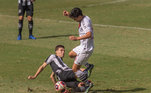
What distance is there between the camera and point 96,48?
17516 mm

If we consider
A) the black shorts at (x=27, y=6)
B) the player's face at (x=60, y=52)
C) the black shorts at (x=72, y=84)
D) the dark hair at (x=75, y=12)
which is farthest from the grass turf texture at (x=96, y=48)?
the dark hair at (x=75, y=12)

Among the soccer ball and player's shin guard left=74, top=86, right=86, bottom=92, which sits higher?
the soccer ball

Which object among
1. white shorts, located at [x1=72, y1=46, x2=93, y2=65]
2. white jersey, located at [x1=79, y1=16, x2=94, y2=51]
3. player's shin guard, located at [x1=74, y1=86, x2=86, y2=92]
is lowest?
player's shin guard, located at [x1=74, y1=86, x2=86, y2=92]

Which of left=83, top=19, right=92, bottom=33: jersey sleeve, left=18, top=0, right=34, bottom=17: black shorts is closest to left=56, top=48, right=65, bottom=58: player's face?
left=83, top=19, right=92, bottom=33: jersey sleeve

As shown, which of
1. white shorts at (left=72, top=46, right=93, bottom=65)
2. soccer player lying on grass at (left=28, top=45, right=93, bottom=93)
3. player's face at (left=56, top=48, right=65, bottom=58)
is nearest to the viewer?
soccer player lying on grass at (left=28, top=45, right=93, bottom=93)

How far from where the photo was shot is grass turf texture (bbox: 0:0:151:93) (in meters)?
11.7

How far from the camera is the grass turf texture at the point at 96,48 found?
11.7m

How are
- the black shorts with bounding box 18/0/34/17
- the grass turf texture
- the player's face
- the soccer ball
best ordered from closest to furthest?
the soccer ball < the player's face < the grass turf texture < the black shorts with bounding box 18/0/34/17

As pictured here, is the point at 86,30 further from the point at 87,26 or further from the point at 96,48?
the point at 96,48

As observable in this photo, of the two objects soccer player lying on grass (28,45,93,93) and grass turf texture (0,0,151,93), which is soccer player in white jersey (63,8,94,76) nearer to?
soccer player lying on grass (28,45,93,93)

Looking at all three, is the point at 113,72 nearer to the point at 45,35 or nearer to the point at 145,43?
the point at 145,43

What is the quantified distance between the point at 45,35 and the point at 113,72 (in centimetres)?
801

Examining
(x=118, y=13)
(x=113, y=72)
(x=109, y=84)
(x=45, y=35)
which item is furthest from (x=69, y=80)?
(x=118, y=13)

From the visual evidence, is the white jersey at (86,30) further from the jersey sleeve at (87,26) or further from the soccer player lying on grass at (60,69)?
the soccer player lying on grass at (60,69)
